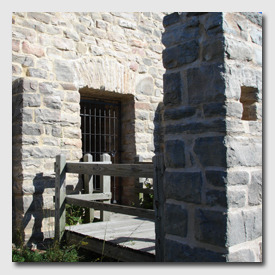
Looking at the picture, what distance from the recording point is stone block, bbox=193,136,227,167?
2.41 meters

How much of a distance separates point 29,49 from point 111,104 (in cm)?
187

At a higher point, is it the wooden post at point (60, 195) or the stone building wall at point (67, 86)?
the stone building wall at point (67, 86)

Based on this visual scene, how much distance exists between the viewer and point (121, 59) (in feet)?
20.8

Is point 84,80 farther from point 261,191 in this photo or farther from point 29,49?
point 261,191

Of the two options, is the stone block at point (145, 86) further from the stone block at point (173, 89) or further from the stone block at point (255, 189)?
the stone block at point (255, 189)

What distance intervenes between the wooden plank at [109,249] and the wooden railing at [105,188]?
0.20 m

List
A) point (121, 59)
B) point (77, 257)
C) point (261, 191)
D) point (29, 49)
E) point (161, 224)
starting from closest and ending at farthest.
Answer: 1. point (261, 191)
2. point (161, 224)
3. point (77, 257)
4. point (29, 49)
5. point (121, 59)

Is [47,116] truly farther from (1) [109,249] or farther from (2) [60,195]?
(1) [109,249]

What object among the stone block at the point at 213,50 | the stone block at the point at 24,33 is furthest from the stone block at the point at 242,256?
the stone block at the point at 24,33

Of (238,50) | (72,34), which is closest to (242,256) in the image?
(238,50)

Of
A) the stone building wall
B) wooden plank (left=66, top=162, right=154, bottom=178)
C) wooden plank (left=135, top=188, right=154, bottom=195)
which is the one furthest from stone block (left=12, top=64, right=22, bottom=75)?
wooden plank (left=135, top=188, right=154, bottom=195)

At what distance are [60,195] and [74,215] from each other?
800 mm

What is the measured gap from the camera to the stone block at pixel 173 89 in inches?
107

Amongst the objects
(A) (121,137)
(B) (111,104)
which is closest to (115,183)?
(A) (121,137)
